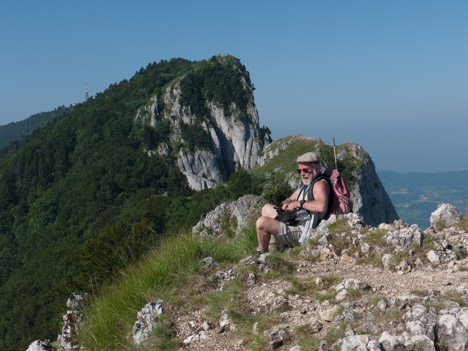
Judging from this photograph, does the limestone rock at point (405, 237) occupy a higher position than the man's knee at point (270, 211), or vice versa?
the man's knee at point (270, 211)

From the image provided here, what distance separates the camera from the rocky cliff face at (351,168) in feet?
202

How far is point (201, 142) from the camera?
115250 mm

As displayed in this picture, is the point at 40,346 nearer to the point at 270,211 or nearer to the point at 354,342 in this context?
the point at 270,211

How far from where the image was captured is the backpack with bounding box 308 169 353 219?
23.9ft

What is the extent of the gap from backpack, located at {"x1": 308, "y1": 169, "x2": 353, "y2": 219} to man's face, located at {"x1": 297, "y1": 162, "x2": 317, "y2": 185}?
0.09 meters

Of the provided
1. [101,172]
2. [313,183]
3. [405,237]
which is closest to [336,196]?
[313,183]

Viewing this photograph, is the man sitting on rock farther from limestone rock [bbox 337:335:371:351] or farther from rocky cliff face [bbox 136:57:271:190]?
rocky cliff face [bbox 136:57:271:190]

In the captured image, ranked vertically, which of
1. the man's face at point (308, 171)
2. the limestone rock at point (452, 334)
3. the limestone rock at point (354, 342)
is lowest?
the limestone rock at point (452, 334)

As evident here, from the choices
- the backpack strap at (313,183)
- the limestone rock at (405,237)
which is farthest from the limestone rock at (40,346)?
the limestone rock at (405,237)

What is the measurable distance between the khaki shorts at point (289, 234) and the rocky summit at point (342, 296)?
0.99 ft

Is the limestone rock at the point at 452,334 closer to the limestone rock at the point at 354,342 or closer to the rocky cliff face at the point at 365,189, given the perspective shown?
the limestone rock at the point at 354,342

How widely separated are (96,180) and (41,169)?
21494 mm

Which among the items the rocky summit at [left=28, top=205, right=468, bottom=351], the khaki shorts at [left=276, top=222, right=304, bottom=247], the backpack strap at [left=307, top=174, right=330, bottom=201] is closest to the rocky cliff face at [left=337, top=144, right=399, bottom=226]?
the backpack strap at [left=307, top=174, right=330, bottom=201]

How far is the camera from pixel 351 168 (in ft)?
206
